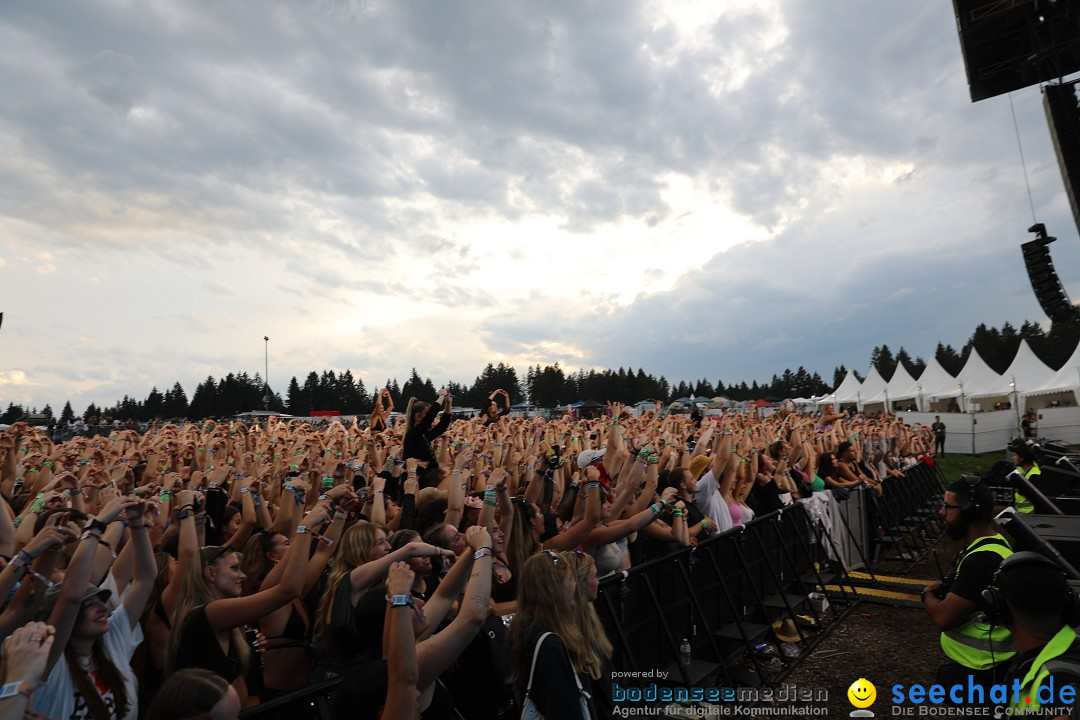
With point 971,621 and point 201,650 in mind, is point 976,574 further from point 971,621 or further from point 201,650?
point 201,650

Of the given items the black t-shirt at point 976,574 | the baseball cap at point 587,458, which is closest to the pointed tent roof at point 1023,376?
the baseball cap at point 587,458

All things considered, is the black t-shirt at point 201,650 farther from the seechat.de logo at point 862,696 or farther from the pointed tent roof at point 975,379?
the pointed tent roof at point 975,379

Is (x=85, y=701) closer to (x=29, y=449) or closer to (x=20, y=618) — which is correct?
(x=20, y=618)

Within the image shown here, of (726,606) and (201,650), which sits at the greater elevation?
(201,650)

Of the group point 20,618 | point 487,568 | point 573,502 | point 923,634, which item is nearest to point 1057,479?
point 923,634

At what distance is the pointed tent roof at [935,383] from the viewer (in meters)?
37.8

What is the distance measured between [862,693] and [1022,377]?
127 feet

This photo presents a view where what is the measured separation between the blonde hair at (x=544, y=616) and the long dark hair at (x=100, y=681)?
69.2 inches

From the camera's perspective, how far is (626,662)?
15.6 ft

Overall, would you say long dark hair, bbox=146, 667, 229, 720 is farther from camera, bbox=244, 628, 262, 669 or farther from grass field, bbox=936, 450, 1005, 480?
grass field, bbox=936, 450, 1005, 480

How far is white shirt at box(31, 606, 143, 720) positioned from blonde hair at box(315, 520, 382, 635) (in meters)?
0.90

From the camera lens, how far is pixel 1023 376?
35.1m

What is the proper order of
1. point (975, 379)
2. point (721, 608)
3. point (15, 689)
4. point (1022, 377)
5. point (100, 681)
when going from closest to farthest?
1. point (15, 689)
2. point (100, 681)
3. point (721, 608)
4. point (1022, 377)
5. point (975, 379)

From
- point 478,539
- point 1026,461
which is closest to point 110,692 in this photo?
point 478,539
